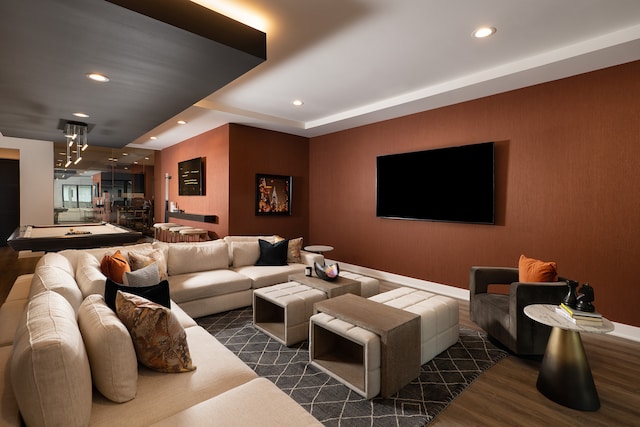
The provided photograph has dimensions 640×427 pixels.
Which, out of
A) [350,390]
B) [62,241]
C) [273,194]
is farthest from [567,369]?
[62,241]

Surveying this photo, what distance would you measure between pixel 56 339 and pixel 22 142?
7996 millimetres

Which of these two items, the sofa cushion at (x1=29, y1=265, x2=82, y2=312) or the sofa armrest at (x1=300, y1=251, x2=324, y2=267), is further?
the sofa armrest at (x1=300, y1=251, x2=324, y2=267)

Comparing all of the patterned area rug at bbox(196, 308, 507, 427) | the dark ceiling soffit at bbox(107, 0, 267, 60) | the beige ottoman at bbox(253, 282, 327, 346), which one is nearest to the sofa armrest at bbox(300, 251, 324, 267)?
the beige ottoman at bbox(253, 282, 327, 346)

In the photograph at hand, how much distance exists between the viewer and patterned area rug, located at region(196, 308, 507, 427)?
1.97 meters

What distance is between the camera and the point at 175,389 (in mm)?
1491

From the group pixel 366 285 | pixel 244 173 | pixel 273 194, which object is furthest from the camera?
pixel 273 194

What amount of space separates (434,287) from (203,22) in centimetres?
426

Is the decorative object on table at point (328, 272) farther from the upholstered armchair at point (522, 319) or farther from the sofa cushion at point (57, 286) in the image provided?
the sofa cushion at point (57, 286)

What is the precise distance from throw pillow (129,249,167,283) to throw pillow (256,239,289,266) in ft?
4.22

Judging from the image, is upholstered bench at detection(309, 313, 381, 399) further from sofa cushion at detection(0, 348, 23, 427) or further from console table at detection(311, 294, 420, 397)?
sofa cushion at detection(0, 348, 23, 427)

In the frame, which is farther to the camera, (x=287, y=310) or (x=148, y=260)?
(x=148, y=260)

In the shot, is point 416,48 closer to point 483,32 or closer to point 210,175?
point 483,32

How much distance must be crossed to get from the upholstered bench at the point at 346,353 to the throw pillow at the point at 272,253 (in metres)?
1.88

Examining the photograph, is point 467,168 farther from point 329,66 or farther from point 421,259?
point 329,66
